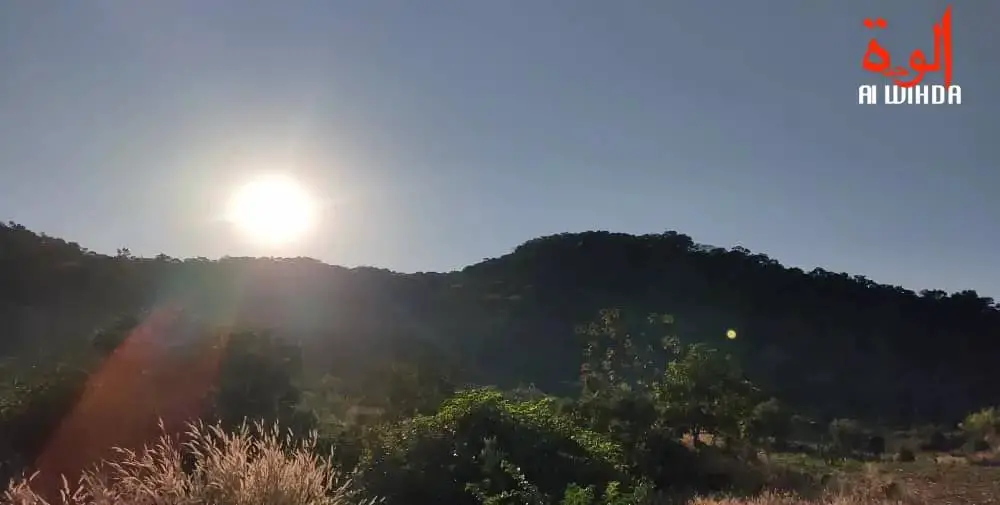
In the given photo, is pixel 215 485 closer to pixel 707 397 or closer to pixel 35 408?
pixel 35 408

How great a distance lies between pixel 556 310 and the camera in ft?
209

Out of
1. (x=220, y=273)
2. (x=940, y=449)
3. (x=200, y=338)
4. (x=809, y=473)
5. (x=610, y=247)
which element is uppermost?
(x=610, y=247)

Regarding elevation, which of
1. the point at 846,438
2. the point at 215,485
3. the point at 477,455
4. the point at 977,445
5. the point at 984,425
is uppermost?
the point at 215,485

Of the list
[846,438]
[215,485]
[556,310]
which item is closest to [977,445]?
[846,438]

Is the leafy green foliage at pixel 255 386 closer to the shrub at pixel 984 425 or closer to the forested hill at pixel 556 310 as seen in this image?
the forested hill at pixel 556 310

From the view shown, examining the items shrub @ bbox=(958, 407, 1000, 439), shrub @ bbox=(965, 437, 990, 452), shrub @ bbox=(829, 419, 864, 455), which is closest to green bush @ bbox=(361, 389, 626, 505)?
shrub @ bbox=(829, 419, 864, 455)

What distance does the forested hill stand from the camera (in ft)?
151

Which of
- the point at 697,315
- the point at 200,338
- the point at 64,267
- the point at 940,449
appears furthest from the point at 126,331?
the point at 697,315

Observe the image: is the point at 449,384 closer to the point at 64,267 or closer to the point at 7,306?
the point at 7,306

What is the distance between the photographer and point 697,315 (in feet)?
215

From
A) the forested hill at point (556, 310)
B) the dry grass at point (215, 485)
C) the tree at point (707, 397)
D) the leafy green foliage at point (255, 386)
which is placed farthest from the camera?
the forested hill at point (556, 310)

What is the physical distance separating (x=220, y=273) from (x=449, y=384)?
3403 centimetres

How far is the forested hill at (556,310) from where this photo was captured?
151 feet

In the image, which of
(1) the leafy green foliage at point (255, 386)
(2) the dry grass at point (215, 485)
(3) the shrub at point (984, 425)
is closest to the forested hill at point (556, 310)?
(3) the shrub at point (984, 425)
